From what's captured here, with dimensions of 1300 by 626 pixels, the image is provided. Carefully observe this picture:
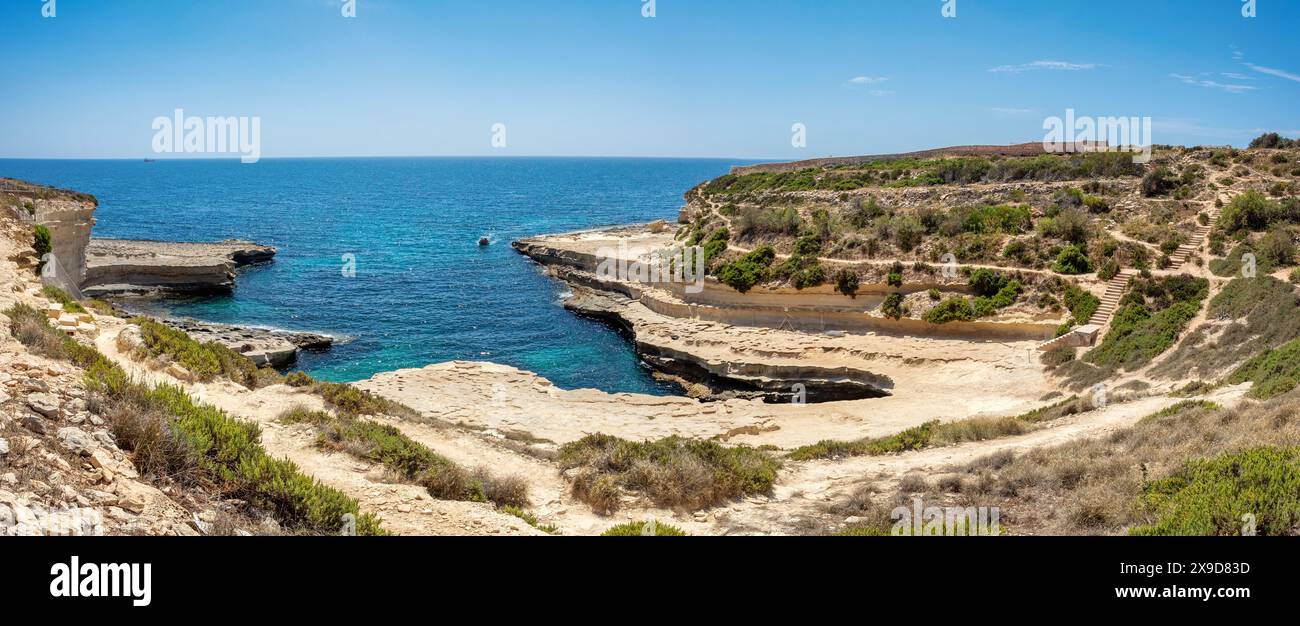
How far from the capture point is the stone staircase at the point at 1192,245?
→ 3059 cm

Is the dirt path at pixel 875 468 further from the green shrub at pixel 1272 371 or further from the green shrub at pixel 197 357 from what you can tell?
the green shrub at pixel 197 357

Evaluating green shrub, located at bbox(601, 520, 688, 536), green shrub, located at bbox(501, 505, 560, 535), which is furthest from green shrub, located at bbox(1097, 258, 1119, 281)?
green shrub, located at bbox(501, 505, 560, 535)

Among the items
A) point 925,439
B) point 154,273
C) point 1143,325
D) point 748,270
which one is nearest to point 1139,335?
point 1143,325

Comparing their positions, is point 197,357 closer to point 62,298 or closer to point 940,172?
point 62,298

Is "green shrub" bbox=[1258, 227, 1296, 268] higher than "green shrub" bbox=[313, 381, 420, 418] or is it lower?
higher

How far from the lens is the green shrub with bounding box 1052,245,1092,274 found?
31969 mm

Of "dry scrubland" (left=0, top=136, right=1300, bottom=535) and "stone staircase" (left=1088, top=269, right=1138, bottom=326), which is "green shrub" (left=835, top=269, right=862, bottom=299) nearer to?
"dry scrubland" (left=0, top=136, right=1300, bottom=535)

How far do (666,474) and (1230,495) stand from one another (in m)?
7.61

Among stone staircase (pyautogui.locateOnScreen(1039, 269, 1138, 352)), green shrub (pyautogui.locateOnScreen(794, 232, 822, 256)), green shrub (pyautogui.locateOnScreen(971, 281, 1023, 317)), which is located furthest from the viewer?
green shrub (pyautogui.locateOnScreen(794, 232, 822, 256))

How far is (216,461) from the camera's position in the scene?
849 centimetres

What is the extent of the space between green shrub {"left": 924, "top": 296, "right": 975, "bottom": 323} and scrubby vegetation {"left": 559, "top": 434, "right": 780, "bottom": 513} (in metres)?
20.6

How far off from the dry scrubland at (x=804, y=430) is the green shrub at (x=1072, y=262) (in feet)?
0.34
